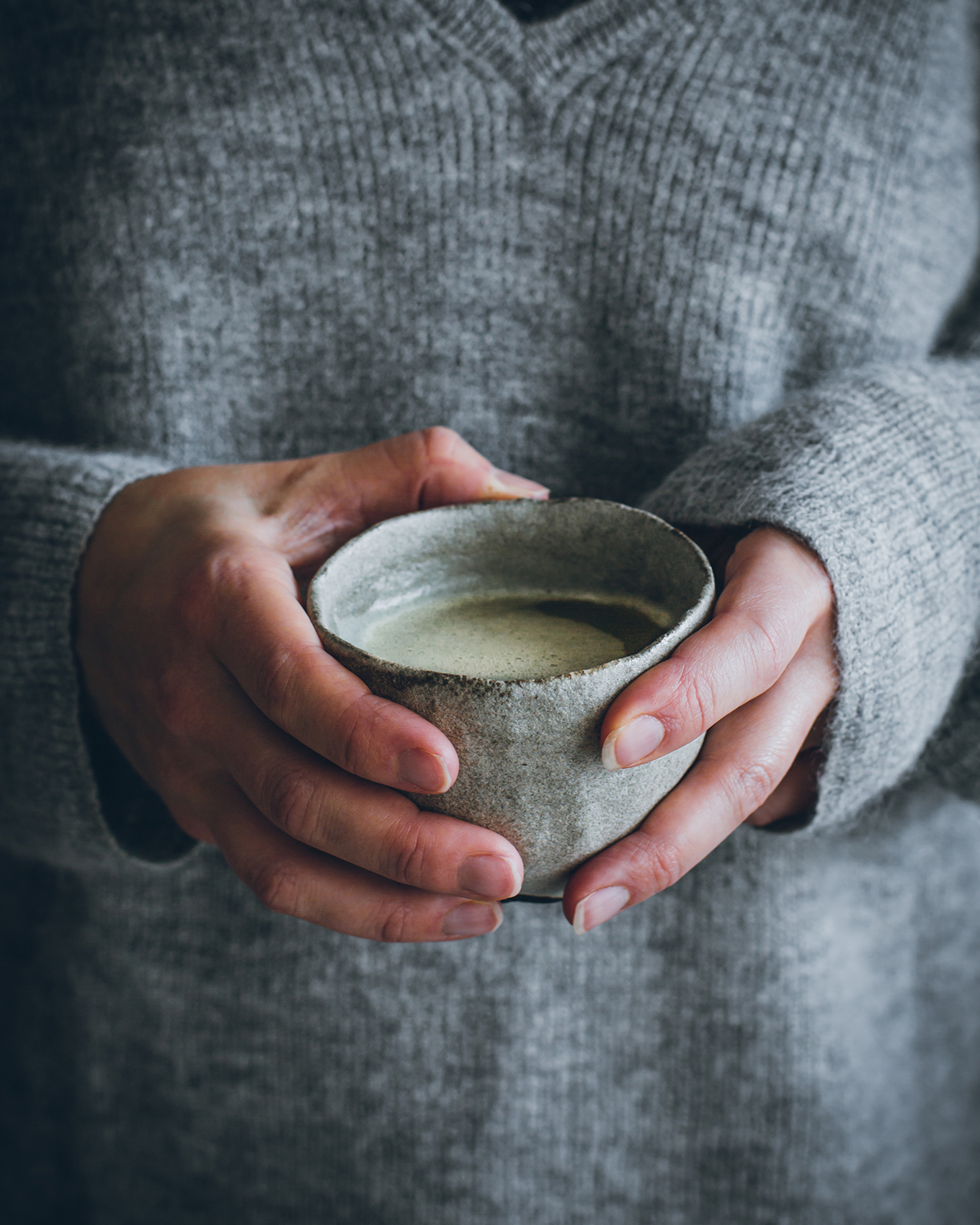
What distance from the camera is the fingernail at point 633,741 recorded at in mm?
414

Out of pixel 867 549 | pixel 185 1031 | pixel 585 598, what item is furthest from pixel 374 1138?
pixel 867 549

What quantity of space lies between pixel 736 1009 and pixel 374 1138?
1.28 ft

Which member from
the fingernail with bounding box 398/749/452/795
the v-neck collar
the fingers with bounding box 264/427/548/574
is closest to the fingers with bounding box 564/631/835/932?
the fingernail with bounding box 398/749/452/795

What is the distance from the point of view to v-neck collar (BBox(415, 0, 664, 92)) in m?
0.75

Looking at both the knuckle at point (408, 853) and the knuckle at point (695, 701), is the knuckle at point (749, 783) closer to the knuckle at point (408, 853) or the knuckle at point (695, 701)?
the knuckle at point (695, 701)

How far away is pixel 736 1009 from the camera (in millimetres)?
855

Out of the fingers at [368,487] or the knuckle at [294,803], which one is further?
the fingers at [368,487]

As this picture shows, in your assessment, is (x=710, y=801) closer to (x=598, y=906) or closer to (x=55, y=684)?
(x=598, y=906)

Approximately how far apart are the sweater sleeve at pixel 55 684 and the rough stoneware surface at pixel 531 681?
275mm

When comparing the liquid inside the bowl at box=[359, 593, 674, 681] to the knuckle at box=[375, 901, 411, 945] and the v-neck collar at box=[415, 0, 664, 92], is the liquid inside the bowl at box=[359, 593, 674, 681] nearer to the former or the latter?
the knuckle at box=[375, 901, 411, 945]

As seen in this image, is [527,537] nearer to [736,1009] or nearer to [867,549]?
[867,549]

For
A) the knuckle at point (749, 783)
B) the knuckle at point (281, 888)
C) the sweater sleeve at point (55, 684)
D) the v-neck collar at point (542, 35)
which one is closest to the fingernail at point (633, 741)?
the knuckle at point (749, 783)

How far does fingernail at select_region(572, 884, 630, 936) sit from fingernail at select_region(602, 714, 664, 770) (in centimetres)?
9

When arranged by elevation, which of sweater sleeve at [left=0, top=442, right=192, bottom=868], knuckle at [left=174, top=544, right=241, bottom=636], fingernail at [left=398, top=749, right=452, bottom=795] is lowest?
sweater sleeve at [left=0, top=442, right=192, bottom=868]
